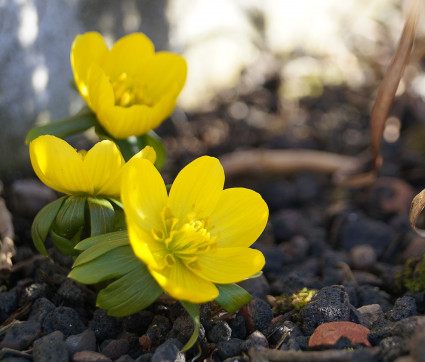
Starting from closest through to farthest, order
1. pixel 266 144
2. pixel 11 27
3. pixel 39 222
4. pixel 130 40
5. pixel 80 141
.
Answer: pixel 39 222, pixel 130 40, pixel 11 27, pixel 80 141, pixel 266 144

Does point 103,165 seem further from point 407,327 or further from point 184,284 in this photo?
point 407,327

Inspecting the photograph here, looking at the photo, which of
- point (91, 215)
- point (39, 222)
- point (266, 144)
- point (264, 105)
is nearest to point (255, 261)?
point (91, 215)

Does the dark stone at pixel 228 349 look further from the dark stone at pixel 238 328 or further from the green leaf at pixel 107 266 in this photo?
the green leaf at pixel 107 266

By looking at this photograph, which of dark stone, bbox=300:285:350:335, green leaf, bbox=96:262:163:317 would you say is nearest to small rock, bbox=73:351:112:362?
green leaf, bbox=96:262:163:317

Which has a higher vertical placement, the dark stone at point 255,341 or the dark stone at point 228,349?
the dark stone at point 255,341

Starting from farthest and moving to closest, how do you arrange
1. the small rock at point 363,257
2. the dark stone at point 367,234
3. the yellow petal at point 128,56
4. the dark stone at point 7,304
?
the dark stone at point 367,234, the small rock at point 363,257, the yellow petal at point 128,56, the dark stone at point 7,304

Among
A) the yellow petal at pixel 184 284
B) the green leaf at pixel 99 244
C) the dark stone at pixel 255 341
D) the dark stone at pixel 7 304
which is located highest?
the green leaf at pixel 99 244

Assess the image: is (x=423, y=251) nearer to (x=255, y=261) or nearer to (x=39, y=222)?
(x=255, y=261)

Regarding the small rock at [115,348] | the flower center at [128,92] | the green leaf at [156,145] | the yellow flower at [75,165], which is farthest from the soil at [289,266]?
the flower center at [128,92]
